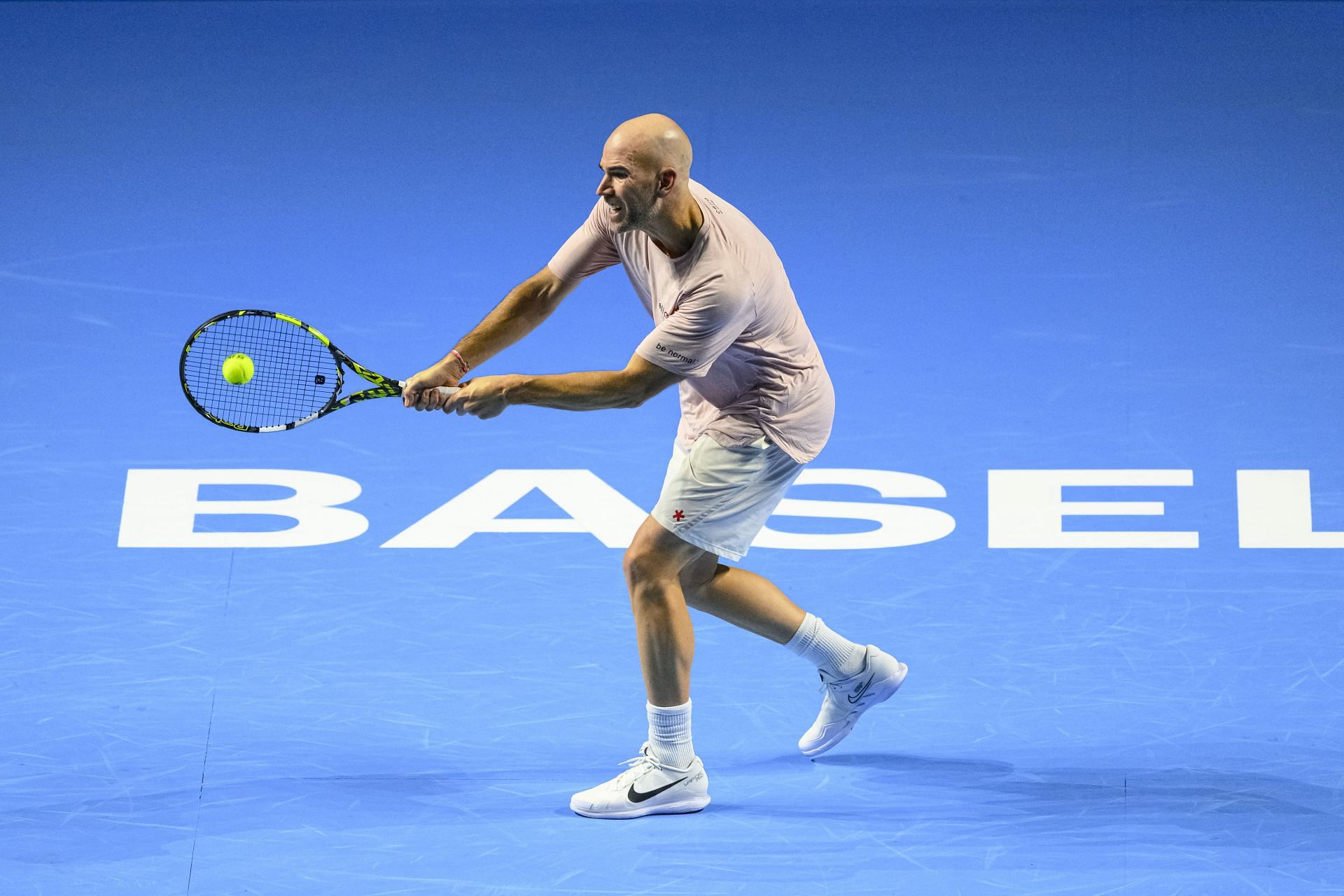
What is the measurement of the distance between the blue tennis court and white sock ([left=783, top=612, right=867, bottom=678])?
247 millimetres

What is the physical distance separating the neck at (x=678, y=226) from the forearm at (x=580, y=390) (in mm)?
323

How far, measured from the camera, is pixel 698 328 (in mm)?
4152

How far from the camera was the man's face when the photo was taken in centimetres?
410

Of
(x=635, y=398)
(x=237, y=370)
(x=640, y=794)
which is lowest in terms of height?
(x=640, y=794)

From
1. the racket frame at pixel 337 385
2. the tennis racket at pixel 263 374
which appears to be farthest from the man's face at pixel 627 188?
the tennis racket at pixel 263 374

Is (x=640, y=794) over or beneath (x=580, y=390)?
beneath

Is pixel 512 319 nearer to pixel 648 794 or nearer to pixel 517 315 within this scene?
pixel 517 315

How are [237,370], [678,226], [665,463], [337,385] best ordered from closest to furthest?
[678,226]
[337,385]
[237,370]
[665,463]

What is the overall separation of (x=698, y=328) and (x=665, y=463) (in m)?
1.96

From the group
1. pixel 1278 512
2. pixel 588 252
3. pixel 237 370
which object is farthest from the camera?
pixel 1278 512

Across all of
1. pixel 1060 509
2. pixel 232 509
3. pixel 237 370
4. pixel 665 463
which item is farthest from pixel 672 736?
pixel 232 509

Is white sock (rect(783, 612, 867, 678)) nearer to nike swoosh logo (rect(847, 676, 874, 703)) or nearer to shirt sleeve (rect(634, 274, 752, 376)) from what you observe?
nike swoosh logo (rect(847, 676, 874, 703))

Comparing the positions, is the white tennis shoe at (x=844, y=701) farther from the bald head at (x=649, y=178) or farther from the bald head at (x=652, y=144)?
the bald head at (x=652, y=144)

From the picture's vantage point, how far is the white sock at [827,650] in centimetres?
469
